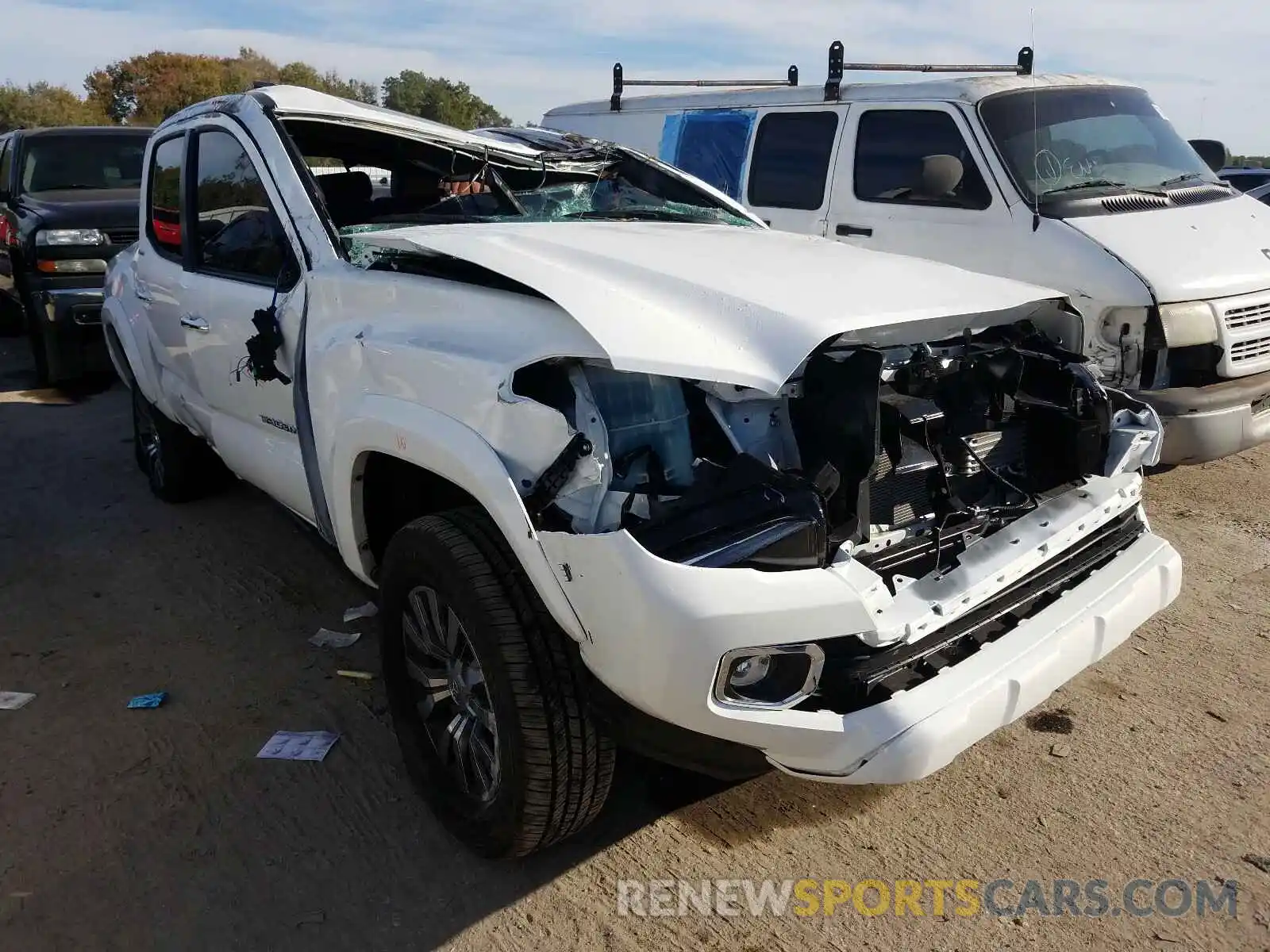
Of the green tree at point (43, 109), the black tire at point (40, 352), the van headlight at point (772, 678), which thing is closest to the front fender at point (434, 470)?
the van headlight at point (772, 678)

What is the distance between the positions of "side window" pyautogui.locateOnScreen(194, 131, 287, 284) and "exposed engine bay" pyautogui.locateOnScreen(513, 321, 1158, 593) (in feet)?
5.13

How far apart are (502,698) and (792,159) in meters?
5.27

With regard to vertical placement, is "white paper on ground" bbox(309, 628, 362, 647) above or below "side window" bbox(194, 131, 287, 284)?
below

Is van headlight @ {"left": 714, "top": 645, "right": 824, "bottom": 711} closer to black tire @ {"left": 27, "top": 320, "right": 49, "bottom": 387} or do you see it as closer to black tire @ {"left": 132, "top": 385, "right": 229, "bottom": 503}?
black tire @ {"left": 132, "top": 385, "right": 229, "bottom": 503}

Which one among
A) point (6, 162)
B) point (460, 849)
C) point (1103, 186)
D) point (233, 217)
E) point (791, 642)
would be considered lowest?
point (460, 849)

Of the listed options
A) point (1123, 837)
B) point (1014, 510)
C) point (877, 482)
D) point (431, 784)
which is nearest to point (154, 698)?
point (431, 784)

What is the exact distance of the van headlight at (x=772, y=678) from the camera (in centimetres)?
204

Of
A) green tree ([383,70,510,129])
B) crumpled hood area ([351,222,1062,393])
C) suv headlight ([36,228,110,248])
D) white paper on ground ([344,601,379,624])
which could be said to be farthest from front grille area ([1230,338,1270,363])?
green tree ([383,70,510,129])

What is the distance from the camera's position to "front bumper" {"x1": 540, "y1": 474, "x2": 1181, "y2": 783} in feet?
6.46

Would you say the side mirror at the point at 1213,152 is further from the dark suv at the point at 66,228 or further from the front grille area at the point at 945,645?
the dark suv at the point at 66,228

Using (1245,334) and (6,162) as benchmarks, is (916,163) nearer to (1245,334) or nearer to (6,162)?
(1245,334)

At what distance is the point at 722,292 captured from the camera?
8.05ft

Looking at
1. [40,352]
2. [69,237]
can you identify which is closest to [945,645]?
[69,237]

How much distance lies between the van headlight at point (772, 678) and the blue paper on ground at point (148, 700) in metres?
2.23
